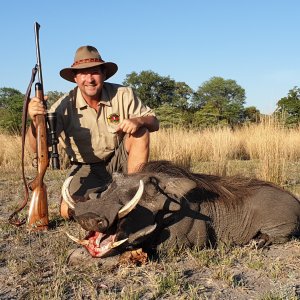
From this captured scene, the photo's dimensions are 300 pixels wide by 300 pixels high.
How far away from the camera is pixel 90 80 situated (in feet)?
16.7

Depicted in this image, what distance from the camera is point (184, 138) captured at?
11.7 m

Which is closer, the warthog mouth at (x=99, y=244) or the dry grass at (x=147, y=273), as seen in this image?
the dry grass at (x=147, y=273)

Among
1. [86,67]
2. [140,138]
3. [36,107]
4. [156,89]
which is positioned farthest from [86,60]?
[156,89]

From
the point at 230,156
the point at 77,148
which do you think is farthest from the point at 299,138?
the point at 77,148

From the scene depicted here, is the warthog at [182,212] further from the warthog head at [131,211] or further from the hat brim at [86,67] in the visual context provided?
the hat brim at [86,67]

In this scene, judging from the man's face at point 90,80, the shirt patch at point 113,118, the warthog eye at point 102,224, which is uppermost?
the man's face at point 90,80

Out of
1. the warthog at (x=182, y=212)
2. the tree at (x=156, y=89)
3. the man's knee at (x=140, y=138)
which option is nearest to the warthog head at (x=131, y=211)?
the warthog at (x=182, y=212)

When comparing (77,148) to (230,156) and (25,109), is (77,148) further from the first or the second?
(230,156)

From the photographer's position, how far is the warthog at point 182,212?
10.3 ft

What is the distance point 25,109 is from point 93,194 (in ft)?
5.09

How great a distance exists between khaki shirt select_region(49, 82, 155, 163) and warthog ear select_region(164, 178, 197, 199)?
1.86 meters

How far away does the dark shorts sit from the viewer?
521 centimetres

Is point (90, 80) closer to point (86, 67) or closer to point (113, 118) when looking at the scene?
point (86, 67)

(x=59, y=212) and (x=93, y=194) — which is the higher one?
(x=93, y=194)
